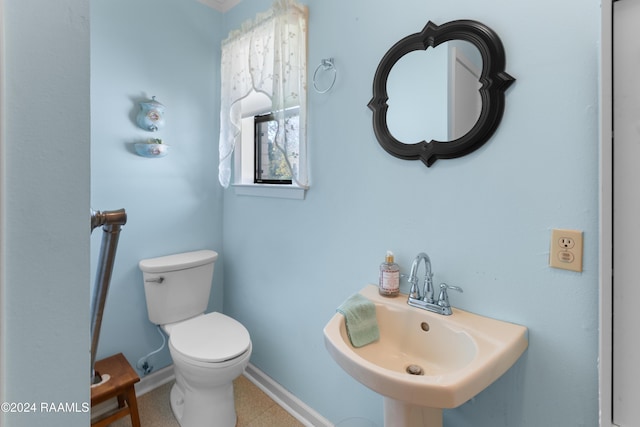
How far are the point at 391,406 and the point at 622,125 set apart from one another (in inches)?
39.1

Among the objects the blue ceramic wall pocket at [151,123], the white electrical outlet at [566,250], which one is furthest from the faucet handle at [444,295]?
the blue ceramic wall pocket at [151,123]

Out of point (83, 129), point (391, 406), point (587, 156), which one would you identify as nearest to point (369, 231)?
point (391, 406)

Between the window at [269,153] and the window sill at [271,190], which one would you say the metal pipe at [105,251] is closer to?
Result: the window sill at [271,190]

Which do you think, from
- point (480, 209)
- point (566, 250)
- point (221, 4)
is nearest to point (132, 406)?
point (480, 209)

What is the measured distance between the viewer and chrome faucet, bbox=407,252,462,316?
1.12m

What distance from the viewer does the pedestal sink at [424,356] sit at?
2.53 feet

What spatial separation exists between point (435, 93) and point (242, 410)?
1.92 meters

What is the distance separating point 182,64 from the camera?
1.97 metres

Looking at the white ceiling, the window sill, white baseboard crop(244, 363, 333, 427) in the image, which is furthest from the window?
white baseboard crop(244, 363, 333, 427)

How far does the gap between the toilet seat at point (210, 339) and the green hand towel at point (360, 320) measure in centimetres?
69

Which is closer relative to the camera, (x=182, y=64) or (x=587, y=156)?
(x=587, y=156)

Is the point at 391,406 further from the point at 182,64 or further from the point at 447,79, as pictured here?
the point at 182,64

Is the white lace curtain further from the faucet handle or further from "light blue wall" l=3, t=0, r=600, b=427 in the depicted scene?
the faucet handle

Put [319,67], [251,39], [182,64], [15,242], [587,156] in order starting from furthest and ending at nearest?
[182,64] → [251,39] → [319,67] → [587,156] → [15,242]
